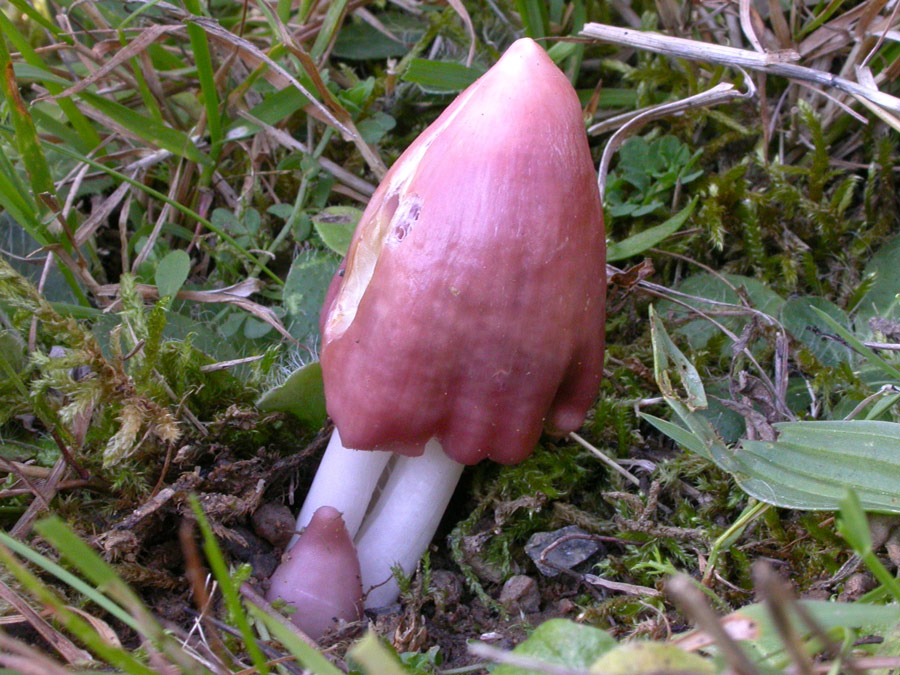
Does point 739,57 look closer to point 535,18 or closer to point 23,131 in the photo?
point 535,18

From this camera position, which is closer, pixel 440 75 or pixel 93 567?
pixel 93 567

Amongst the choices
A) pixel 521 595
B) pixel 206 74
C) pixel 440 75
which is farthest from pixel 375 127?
pixel 521 595

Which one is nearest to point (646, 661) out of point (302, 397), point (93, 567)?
point (93, 567)

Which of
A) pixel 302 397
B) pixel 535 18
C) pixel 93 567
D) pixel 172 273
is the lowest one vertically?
pixel 302 397

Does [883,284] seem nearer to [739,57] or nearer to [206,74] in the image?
[739,57]

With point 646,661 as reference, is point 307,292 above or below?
below

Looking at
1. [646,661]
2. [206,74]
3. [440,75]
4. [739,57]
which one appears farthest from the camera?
[440,75]

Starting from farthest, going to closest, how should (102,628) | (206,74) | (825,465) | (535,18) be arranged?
(535,18)
(206,74)
(825,465)
(102,628)

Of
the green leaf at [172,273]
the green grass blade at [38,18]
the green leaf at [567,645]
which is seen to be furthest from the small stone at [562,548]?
the green grass blade at [38,18]

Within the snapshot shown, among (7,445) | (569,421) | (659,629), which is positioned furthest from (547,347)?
(7,445)
